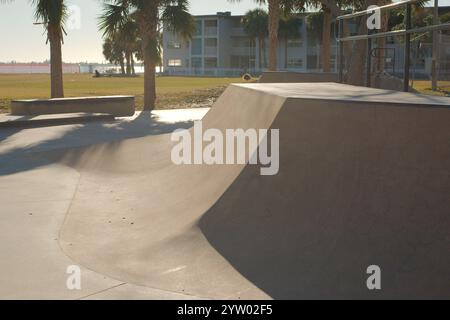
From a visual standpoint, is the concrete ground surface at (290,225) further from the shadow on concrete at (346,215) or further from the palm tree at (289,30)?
the palm tree at (289,30)

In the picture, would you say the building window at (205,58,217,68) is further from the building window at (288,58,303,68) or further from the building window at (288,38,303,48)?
the building window at (288,38,303,48)

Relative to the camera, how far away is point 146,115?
20.5m

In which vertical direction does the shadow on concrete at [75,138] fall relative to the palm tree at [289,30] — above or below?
below

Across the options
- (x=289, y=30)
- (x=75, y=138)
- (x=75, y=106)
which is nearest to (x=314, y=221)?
(x=75, y=138)

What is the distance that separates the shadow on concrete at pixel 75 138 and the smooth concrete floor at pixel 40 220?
0.02 metres

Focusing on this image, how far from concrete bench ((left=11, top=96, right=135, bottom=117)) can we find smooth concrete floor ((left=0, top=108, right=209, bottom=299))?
3.93 m

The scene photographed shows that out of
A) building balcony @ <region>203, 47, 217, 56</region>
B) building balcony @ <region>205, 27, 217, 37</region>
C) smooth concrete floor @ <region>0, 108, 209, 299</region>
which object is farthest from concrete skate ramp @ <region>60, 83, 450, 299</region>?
building balcony @ <region>203, 47, 217, 56</region>

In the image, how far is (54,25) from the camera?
2123 cm

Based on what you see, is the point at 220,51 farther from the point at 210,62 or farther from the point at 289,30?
the point at 289,30

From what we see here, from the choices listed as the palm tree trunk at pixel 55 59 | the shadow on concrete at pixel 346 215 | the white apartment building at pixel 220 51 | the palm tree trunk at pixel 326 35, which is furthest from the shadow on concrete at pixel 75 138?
the white apartment building at pixel 220 51

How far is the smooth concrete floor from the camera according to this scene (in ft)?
15.7

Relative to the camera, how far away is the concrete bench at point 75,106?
19.2 meters
